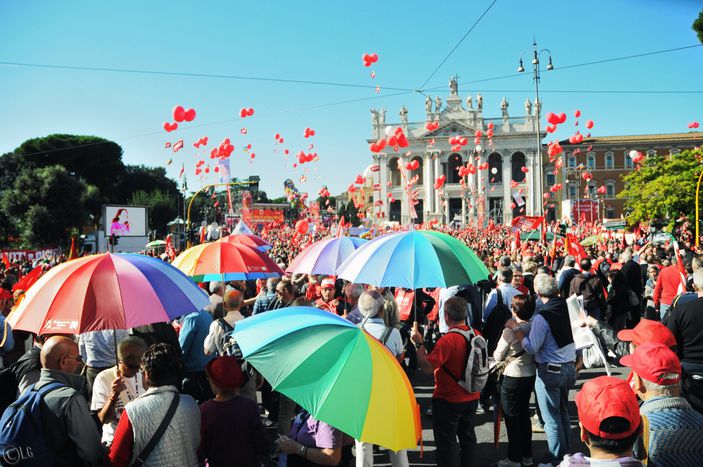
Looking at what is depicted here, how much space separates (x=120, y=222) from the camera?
34.9 m

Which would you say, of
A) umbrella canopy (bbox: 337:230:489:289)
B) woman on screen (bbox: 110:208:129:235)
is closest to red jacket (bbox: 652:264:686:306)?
umbrella canopy (bbox: 337:230:489:289)

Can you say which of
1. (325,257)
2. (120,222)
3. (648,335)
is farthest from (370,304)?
(120,222)

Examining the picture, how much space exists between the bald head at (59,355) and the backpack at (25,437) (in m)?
0.25

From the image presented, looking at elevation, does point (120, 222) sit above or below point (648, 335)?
above

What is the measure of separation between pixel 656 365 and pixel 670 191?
33.1 metres

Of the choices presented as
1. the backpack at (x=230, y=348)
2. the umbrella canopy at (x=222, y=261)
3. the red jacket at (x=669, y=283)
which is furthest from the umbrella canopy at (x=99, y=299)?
the red jacket at (x=669, y=283)

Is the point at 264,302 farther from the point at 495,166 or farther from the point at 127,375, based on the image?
the point at 495,166

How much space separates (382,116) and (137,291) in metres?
70.7

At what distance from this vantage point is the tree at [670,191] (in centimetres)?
3006

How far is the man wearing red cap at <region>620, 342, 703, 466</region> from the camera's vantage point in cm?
260

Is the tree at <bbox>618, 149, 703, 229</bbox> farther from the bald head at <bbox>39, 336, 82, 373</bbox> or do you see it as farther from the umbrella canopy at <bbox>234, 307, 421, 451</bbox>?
the bald head at <bbox>39, 336, 82, 373</bbox>

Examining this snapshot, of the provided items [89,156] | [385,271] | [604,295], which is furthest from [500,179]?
[385,271]

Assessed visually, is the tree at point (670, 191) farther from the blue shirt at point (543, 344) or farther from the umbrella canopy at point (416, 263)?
the umbrella canopy at point (416, 263)

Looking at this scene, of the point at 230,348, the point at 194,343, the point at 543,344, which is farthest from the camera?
the point at 194,343
